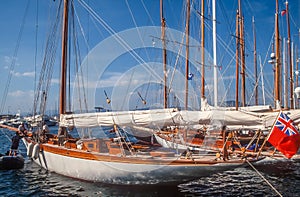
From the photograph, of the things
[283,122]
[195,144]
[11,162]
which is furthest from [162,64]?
[283,122]

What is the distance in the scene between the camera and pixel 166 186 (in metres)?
13.8

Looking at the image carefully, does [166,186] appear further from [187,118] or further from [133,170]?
[187,118]

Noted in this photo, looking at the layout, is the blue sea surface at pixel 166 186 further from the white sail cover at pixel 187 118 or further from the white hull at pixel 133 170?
the white sail cover at pixel 187 118

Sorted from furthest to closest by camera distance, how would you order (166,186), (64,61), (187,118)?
1. (64,61)
2. (187,118)
3. (166,186)

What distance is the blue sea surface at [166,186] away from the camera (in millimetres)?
13766

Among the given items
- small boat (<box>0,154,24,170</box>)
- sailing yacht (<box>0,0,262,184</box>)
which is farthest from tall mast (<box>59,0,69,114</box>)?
small boat (<box>0,154,24,170</box>)

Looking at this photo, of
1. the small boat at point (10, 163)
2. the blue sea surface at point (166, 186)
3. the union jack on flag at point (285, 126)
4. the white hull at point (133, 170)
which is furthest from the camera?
the small boat at point (10, 163)

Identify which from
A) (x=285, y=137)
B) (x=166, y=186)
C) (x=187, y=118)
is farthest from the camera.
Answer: (x=187, y=118)

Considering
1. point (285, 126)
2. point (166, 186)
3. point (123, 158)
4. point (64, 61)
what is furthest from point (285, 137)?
point (64, 61)

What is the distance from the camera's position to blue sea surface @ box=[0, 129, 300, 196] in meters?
13.8

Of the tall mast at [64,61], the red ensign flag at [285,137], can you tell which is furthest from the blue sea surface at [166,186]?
the tall mast at [64,61]

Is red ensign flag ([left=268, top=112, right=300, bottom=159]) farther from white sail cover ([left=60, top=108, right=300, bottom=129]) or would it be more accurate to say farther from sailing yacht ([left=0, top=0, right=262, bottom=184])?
white sail cover ([left=60, top=108, right=300, bottom=129])

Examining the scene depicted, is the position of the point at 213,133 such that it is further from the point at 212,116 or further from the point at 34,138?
the point at 34,138

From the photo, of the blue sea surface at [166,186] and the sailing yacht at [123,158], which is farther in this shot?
the blue sea surface at [166,186]
